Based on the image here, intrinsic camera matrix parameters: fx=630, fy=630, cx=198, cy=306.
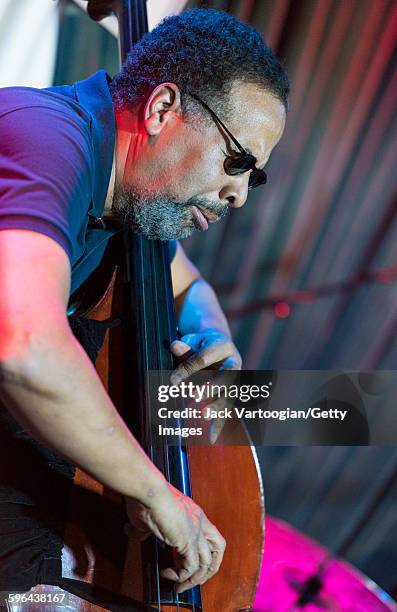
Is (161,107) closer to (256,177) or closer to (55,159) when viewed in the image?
(256,177)

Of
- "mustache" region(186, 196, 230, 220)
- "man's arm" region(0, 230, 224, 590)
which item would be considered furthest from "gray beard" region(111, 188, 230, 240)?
"man's arm" region(0, 230, 224, 590)

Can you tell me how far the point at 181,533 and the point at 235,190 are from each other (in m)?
0.67

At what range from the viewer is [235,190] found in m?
1.25

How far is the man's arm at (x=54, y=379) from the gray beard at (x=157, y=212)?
50 cm

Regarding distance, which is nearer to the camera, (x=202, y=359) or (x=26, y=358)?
(x=26, y=358)

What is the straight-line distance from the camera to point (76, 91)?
3.98ft

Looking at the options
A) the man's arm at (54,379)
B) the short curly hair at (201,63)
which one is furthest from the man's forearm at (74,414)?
the short curly hair at (201,63)

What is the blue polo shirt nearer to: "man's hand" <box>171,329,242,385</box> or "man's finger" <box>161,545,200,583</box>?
"man's hand" <box>171,329,242,385</box>

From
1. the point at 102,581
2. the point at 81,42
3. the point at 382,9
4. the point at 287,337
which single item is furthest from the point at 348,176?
the point at 102,581

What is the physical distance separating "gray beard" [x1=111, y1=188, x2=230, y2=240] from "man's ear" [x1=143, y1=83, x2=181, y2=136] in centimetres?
13

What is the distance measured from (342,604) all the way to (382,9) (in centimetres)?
189

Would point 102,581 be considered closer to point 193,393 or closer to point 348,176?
point 193,393

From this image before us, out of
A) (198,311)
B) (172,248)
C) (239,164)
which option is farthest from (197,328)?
(239,164)

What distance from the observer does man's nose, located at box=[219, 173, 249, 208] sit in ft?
4.07
